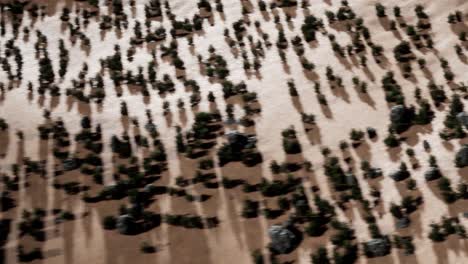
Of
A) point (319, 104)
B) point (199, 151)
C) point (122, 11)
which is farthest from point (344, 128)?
point (122, 11)

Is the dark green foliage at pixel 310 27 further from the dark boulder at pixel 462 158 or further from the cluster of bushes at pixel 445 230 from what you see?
the cluster of bushes at pixel 445 230

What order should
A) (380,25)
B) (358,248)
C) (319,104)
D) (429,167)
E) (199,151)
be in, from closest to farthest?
1. (358,248)
2. (429,167)
3. (199,151)
4. (319,104)
5. (380,25)

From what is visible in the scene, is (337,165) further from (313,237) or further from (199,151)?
(199,151)

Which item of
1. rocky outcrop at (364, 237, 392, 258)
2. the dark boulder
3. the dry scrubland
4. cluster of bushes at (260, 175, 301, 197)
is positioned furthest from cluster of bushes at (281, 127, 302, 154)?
the dark boulder

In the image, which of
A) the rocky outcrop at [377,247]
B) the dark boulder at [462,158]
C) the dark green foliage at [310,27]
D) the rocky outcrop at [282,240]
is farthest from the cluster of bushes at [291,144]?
the dark green foliage at [310,27]

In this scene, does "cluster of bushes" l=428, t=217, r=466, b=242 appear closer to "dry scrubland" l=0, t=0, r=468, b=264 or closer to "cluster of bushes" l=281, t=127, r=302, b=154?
"dry scrubland" l=0, t=0, r=468, b=264

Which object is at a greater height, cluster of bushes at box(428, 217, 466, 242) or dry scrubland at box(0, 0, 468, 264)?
dry scrubland at box(0, 0, 468, 264)

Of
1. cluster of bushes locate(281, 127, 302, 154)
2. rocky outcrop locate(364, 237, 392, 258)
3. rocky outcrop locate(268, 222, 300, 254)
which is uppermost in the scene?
cluster of bushes locate(281, 127, 302, 154)

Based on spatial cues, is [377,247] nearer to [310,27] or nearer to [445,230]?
[445,230]

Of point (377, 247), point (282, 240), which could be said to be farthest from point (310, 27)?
point (377, 247)
